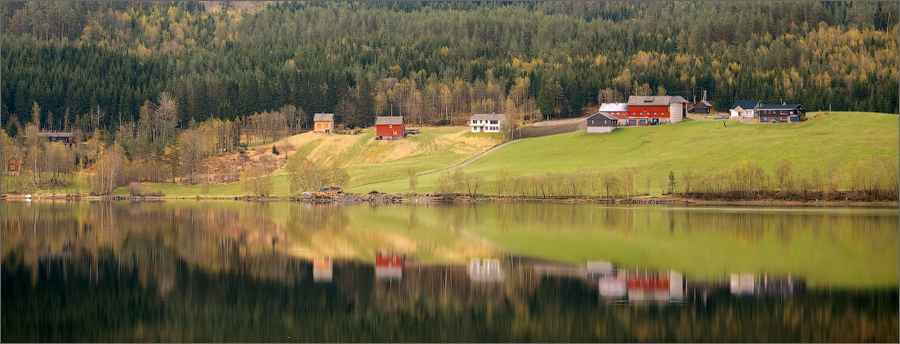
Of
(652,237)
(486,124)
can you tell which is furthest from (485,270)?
(486,124)

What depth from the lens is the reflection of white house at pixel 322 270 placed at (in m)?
36.2

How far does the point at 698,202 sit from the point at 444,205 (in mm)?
27590

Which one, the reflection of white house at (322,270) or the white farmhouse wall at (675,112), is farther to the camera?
the white farmhouse wall at (675,112)

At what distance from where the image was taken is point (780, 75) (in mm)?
149875

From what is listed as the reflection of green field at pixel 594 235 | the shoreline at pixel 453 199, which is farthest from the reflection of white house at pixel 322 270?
the shoreline at pixel 453 199

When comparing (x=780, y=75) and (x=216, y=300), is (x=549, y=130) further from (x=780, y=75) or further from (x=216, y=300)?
(x=216, y=300)

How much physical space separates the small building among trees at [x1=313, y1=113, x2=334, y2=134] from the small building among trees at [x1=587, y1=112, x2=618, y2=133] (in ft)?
157

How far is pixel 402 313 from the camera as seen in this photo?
2962 centimetres

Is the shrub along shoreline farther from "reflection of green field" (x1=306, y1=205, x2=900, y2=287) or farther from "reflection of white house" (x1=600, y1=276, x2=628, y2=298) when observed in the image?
"reflection of white house" (x1=600, y1=276, x2=628, y2=298)

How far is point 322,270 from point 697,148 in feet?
257

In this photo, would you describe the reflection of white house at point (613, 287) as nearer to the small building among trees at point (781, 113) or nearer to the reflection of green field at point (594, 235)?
the reflection of green field at point (594, 235)

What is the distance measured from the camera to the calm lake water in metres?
27.3

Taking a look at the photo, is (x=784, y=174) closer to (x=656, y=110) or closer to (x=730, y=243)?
(x=730, y=243)

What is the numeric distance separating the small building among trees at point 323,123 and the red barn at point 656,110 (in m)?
53.7
